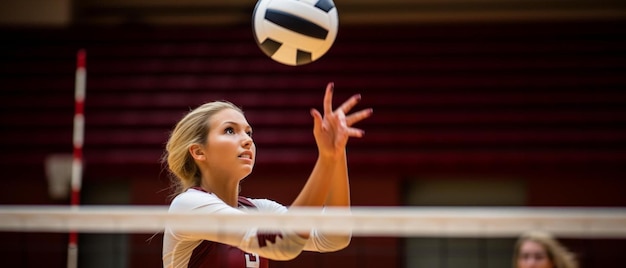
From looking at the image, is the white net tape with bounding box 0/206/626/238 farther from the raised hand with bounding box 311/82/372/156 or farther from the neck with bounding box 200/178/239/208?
the neck with bounding box 200/178/239/208

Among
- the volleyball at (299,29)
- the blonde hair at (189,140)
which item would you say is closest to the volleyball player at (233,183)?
the blonde hair at (189,140)

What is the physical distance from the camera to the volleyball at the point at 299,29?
10.7 ft

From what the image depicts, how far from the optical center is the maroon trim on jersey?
2609mm

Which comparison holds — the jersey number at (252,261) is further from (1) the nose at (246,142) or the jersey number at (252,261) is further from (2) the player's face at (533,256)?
(2) the player's face at (533,256)

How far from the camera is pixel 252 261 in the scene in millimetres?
2705

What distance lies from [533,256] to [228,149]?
1408mm

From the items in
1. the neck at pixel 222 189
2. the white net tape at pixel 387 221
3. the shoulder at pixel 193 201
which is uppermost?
the neck at pixel 222 189

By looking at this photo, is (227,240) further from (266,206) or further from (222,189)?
(266,206)

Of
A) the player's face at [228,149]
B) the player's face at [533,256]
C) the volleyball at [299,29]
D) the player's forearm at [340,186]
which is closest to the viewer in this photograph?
the player's forearm at [340,186]

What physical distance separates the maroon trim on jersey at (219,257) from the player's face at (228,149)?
12cm

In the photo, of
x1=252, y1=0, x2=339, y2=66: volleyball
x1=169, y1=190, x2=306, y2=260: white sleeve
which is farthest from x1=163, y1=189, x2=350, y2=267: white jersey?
x1=252, y1=0, x2=339, y2=66: volleyball

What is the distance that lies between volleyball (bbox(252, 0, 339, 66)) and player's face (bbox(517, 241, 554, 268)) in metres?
1.14

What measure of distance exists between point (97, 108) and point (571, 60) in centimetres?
463

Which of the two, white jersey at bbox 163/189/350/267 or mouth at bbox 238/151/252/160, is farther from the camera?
mouth at bbox 238/151/252/160
